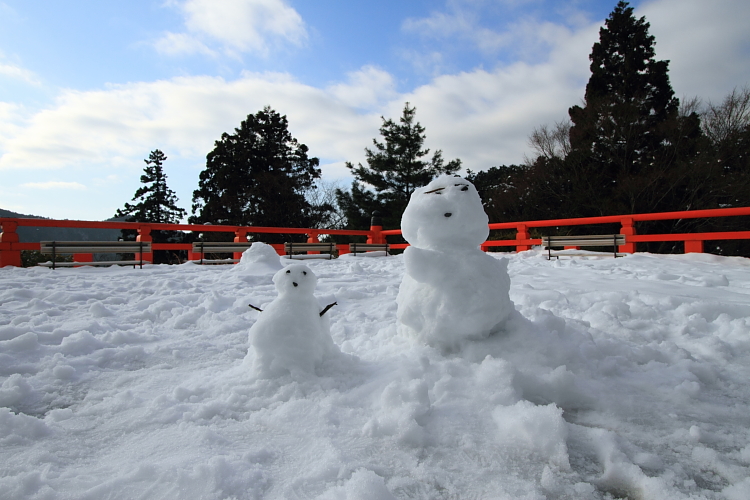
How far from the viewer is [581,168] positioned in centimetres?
1647

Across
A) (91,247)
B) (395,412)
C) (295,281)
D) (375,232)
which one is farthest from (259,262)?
(375,232)

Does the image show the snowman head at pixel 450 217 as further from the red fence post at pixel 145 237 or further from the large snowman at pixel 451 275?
the red fence post at pixel 145 237

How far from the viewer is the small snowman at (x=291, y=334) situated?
2.47 m

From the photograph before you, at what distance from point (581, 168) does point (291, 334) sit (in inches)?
680

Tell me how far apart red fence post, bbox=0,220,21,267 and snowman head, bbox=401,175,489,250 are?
8.79m

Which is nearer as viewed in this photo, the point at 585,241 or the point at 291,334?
the point at 291,334

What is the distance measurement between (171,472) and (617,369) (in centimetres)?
268

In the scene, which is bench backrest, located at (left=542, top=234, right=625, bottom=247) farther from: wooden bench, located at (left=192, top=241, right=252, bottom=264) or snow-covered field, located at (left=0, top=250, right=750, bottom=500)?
wooden bench, located at (left=192, top=241, right=252, bottom=264)

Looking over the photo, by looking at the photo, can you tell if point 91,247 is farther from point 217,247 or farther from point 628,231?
point 628,231

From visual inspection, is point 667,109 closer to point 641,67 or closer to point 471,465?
point 641,67

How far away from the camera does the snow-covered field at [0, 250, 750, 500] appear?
1.61 m

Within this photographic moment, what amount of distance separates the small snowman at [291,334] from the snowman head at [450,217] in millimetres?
966

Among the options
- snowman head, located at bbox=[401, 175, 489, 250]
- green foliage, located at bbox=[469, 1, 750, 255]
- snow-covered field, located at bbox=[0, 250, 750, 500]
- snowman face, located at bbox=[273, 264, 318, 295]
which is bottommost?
snow-covered field, located at bbox=[0, 250, 750, 500]

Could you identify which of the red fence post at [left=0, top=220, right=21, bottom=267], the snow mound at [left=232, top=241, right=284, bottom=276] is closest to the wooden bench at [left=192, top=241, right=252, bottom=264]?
the snow mound at [left=232, top=241, right=284, bottom=276]
